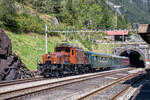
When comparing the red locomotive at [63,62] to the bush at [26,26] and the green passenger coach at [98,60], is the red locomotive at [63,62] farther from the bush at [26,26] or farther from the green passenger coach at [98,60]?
the bush at [26,26]

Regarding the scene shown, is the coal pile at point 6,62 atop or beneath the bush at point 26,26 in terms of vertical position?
beneath

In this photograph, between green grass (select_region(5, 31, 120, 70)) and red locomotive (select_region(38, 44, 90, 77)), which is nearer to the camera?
red locomotive (select_region(38, 44, 90, 77))

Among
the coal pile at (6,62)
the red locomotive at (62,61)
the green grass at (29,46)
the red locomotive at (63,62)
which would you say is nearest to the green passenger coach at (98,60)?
the red locomotive at (63,62)

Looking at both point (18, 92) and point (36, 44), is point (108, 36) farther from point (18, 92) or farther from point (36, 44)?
point (18, 92)

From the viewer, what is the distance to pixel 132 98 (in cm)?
1155

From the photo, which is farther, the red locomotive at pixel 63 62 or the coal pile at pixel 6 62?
the red locomotive at pixel 63 62

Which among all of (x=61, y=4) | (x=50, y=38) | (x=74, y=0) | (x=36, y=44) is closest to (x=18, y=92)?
(x=36, y=44)

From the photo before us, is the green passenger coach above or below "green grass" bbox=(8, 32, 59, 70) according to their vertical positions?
below

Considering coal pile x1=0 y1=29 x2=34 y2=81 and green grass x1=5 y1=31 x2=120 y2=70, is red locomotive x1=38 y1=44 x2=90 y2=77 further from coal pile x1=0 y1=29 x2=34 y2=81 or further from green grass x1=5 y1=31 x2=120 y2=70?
coal pile x1=0 y1=29 x2=34 y2=81

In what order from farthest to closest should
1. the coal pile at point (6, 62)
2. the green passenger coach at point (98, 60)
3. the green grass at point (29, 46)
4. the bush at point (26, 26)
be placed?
the bush at point (26, 26)
the green passenger coach at point (98, 60)
the green grass at point (29, 46)
the coal pile at point (6, 62)

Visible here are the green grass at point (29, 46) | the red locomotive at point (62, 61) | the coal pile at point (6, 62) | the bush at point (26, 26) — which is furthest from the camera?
the bush at point (26, 26)

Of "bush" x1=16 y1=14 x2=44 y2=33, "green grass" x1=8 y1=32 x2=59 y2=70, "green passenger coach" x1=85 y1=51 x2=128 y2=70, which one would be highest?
"bush" x1=16 y1=14 x2=44 y2=33

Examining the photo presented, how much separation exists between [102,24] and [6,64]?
76854 millimetres

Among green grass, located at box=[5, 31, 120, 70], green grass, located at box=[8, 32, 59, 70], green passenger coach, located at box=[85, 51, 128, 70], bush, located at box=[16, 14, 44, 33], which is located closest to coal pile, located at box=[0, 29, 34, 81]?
green grass, located at box=[5, 31, 120, 70]
